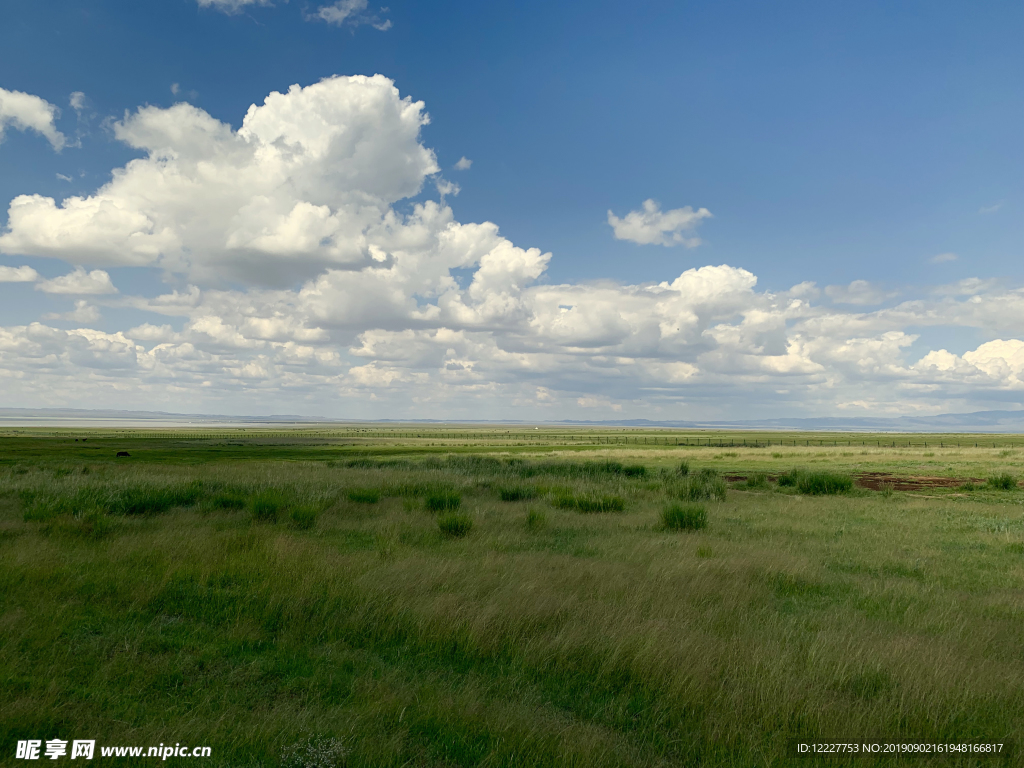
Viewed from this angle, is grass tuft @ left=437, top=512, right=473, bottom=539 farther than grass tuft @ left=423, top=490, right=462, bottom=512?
No

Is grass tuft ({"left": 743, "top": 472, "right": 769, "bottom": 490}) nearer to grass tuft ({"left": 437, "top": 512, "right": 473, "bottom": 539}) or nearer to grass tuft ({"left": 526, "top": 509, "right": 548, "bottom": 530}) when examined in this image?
grass tuft ({"left": 526, "top": 509, "right": 548, "bottom": 530})

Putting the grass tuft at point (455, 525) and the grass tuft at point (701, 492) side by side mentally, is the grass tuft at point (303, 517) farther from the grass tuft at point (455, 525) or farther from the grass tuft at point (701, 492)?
the grass tuft at point (701, 492)

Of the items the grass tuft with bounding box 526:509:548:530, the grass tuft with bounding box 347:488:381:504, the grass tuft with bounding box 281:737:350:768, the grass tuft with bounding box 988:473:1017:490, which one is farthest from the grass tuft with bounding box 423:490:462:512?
the grass tuft with bounding box 988:473:1017:490

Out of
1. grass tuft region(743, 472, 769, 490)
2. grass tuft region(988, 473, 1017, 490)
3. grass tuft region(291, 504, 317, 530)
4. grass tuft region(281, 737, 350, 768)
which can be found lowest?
grass tuft region(743, 472, 769, 490)

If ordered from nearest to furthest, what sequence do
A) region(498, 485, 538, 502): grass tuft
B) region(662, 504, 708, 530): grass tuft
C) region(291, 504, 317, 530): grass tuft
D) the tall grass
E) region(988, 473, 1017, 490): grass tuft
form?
region(291, 504, 317, 530): grass tuft
region(662, 504, 708, 530): grass tuft
region(498, 485, 538, 502): grass tuft
the tall grass
region(988, 473, 1017, 490): grass tuft

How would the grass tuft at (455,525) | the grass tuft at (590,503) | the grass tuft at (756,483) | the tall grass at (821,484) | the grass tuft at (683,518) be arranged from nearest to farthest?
the grass tuft at (455,525) → the grass tuft at (683,518) → the grass tuft at (590,503) → the tall grass at (821,484) → the grass tuft at (756,483)

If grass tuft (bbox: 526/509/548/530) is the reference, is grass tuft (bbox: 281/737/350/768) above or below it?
above

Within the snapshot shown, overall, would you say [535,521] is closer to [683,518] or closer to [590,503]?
[683,518]

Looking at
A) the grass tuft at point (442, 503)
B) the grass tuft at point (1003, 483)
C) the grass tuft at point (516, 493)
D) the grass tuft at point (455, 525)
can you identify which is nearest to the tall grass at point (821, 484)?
the grass tuft at point (1003, 483)

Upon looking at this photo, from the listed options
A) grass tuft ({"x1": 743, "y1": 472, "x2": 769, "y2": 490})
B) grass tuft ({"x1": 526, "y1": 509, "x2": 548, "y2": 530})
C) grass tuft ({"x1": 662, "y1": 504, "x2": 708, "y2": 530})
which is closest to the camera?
grass tuft ({"x1": 526, "y1": 509, "x2": 548, "y2": 530})

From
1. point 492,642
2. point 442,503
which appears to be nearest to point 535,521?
point 442,503

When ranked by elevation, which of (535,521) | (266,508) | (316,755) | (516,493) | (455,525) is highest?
(316,755)

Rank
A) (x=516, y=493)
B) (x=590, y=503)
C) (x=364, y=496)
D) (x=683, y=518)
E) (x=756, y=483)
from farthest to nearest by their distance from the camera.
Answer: (x=756, y=483) → (x=516, y=493) → (x=590, y=503) → (x=364, y=496) → (x=683, y=518)

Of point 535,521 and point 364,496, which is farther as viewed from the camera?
point 364,496
